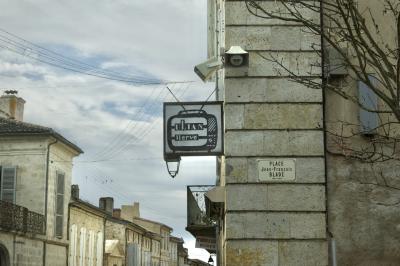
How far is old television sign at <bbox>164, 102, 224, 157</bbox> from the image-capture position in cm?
943

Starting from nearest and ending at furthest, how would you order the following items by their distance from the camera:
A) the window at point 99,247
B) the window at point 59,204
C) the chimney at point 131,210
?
1. the window at point 59,204
2. the window at point 99,247
3. the chimney at point 131,210

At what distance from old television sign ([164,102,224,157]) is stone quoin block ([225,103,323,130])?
0.33 metres

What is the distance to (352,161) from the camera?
927cm

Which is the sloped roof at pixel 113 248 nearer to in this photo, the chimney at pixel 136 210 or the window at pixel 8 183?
the window at pixel 8 183

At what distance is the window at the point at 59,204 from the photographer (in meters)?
31.5

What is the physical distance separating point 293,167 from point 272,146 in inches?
15.0

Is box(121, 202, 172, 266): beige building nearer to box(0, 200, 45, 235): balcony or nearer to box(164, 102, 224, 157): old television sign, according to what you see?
box(0, 200, 45, 235): balcony

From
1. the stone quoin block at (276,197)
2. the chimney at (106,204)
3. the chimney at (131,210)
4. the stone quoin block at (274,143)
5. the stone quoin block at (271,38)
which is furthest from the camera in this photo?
the chimney at (131,210)

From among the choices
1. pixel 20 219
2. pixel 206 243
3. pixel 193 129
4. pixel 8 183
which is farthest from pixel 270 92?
pixel 8 183

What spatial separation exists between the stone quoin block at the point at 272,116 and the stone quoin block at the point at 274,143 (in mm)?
91

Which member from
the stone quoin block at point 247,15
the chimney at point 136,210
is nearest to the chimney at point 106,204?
the chimney at point 136,210

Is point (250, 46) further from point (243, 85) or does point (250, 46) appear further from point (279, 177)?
point (279, 177)

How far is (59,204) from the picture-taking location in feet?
104

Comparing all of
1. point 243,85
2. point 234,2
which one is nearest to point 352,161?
point 243,85
